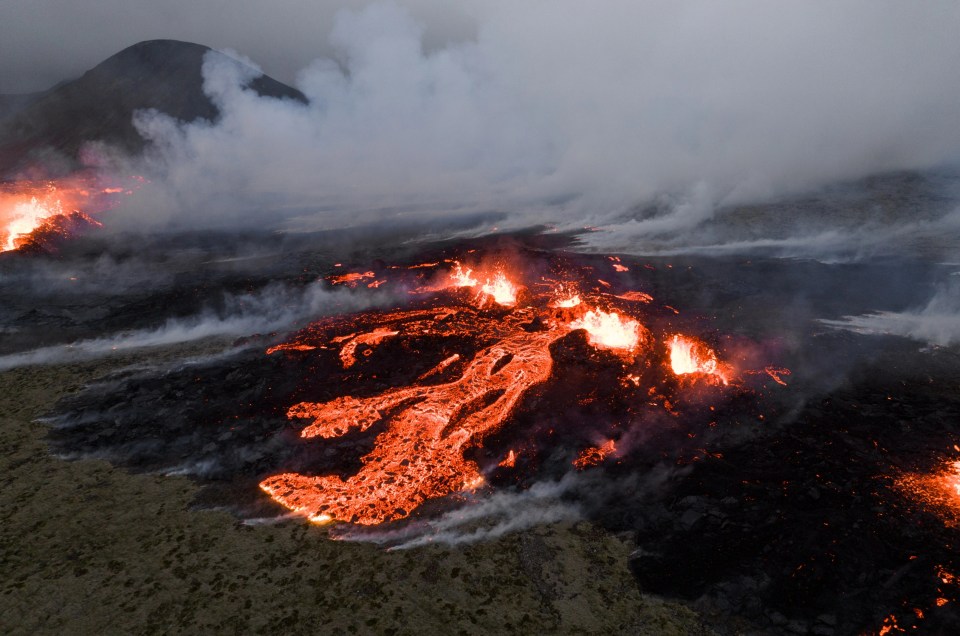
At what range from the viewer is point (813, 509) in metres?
9.38

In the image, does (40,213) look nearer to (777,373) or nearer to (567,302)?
(567,302)

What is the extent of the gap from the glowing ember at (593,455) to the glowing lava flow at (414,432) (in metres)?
2.28

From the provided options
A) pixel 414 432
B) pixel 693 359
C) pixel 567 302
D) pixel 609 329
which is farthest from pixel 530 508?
pixel 567 302

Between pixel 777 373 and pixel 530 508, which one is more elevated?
pixel 777 373

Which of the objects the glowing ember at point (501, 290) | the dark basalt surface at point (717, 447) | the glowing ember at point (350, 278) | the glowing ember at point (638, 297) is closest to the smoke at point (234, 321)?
the glowing ember at point (350, 278)

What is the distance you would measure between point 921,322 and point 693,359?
9682 mm

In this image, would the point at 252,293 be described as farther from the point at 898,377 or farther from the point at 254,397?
the point at 898,377

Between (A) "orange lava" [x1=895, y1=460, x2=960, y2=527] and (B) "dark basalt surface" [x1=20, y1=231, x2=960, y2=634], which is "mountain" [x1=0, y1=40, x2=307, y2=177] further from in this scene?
(A) "orange lava" [x1=895, y1=460, x2=960, y2=527]

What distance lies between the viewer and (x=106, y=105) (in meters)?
85.1

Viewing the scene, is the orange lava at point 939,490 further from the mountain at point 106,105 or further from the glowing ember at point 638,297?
the mountain at point 106,105

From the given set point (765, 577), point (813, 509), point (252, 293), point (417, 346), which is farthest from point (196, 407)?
point (813, 509)

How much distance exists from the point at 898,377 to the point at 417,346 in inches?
576

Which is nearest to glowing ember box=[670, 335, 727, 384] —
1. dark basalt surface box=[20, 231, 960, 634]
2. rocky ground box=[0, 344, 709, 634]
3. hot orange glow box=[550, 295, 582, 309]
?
dark basalt surface box=[20, 231, 960, 634]

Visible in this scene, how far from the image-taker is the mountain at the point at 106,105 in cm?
7081
